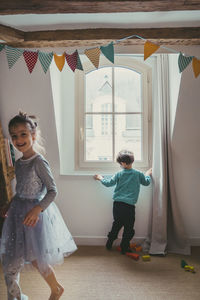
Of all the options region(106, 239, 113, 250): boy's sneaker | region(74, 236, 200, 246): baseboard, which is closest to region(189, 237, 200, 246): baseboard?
region(74, 236, 200, 246): baseboard

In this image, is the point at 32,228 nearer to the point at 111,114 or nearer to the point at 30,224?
the point at 30,224

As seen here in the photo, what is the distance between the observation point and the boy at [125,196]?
279 cm

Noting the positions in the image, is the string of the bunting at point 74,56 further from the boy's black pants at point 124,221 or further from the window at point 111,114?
the boy's black pants at point 124,221

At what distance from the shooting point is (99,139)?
321 centimetres

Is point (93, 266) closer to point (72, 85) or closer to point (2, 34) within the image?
point (72, 85)

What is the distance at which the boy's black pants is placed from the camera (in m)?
2.79

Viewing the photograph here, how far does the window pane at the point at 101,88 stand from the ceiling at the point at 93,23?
0.55 metres

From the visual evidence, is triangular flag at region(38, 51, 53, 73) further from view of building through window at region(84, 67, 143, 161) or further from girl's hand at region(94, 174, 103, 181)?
girl's hand at region(94, 174, 103, 181)

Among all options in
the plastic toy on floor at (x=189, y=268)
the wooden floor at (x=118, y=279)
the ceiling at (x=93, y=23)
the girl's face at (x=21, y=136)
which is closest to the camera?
the girl's face at (x=21, y=136)

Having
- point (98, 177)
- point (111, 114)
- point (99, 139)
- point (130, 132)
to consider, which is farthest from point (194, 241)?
point (111, 114)

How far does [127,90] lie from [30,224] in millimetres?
2054

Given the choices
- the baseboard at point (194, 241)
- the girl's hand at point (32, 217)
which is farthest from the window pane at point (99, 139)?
the girl's hand at point (32, 217)

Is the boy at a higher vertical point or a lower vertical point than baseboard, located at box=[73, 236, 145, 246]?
higher

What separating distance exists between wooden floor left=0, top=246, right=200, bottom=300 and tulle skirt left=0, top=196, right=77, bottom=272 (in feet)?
1.56
